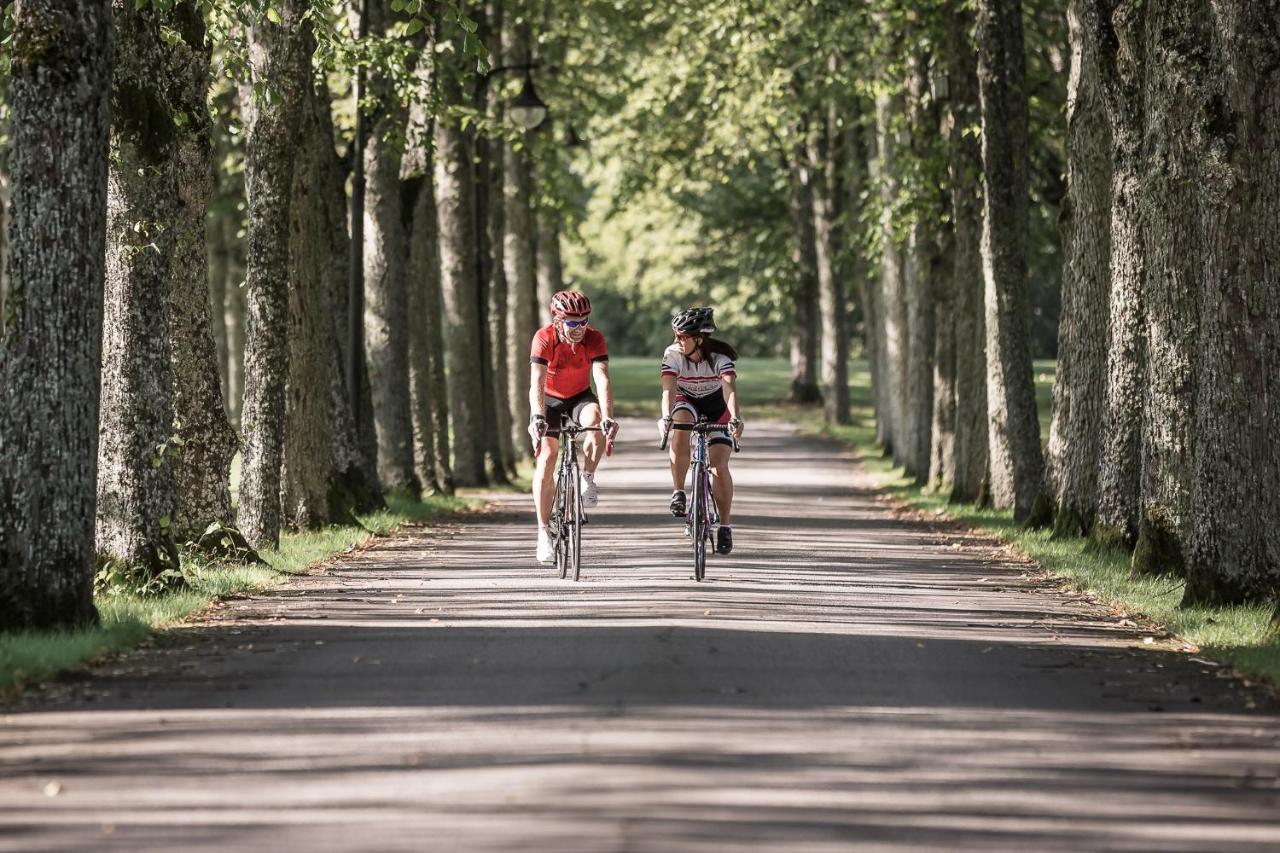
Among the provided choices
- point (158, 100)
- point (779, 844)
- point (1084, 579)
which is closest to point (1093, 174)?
point (1084, 579)

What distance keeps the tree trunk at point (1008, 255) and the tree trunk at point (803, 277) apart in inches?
876

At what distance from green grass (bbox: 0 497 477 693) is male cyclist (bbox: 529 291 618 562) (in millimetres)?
2200

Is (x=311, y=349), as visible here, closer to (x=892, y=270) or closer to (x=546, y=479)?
(x=546, y=479)

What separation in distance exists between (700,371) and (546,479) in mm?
1582

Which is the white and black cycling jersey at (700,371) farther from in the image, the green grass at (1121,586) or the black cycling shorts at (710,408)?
the green grass at (1121,586)

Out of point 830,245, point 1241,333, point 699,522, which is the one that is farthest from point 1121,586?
point 830,245

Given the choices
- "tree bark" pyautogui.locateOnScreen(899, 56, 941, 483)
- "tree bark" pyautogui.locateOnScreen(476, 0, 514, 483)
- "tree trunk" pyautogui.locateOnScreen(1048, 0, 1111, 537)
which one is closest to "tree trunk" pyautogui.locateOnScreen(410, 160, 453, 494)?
"tree bark" pyautogui.locateOnScreen(476, 0, 514, 483)

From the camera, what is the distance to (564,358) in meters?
16.6

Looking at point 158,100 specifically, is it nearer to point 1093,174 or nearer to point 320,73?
point 320,73

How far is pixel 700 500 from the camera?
16734mm

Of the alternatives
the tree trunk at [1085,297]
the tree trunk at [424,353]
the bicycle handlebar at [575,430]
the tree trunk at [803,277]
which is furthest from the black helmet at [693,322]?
the tree trunk at [803,277]

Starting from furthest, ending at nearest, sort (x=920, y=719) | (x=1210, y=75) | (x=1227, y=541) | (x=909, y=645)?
1. (x=1210, y=75)
2. (x=1227, y=541)
3. (x=909, y=645)
4. (x=920, y=719)

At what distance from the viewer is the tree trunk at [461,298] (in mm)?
30953

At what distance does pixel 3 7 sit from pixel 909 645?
7522 millimetres
